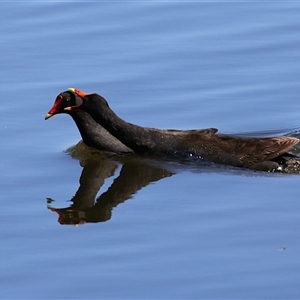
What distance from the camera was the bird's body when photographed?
40.0ft

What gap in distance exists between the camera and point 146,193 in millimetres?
11320

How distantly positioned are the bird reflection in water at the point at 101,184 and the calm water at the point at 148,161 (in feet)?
0.09

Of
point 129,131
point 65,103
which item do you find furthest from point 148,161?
point 65,103

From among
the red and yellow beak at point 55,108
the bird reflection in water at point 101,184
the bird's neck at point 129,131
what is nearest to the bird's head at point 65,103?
the red and yellow beak at point 55,108

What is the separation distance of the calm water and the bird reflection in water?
0.03 meters

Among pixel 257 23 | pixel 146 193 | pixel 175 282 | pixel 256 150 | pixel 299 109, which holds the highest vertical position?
pixel 257 23

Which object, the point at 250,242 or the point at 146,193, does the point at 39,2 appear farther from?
the point at 250,242

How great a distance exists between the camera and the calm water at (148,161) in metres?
8.90

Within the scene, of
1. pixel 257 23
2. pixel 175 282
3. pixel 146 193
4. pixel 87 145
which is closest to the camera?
pixel 175 282

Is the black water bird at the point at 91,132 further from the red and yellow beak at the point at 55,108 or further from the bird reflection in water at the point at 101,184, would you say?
the bird reflection in water at the point at 101,184

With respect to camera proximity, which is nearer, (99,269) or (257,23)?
(99,269)

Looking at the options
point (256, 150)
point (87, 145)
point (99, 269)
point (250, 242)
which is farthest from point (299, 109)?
point (99, 269)

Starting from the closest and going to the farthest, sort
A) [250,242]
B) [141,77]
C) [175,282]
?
1. [175,282]
2. [250,242]
3. [141,77]

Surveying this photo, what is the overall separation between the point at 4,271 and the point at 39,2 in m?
9.18
